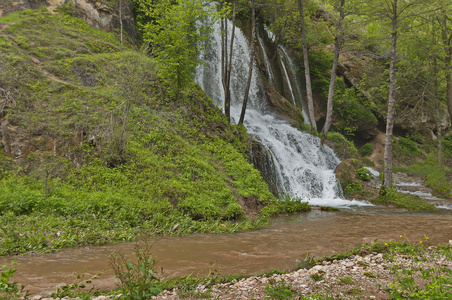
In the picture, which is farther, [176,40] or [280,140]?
[280,140]

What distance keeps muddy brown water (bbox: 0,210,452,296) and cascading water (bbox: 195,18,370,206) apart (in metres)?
4.57

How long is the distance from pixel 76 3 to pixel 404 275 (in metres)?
18.8

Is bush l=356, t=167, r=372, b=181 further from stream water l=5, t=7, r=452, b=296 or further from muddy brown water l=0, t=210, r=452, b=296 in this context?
muddy brown water l=0, t=210, r=452, b=296

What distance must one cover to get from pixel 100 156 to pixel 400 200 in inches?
461

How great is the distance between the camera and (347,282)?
4.05 meters

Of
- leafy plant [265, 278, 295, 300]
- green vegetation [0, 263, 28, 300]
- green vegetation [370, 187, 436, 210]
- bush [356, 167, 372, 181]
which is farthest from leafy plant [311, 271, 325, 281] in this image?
bush [356, 167, 372, 181]

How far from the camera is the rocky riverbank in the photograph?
364cm

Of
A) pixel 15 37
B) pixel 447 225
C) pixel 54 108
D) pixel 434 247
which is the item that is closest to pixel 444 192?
pixel 447 225

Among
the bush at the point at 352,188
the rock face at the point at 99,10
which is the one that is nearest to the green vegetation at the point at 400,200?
the bush at the point at 352,188

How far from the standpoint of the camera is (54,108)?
32.8 feet

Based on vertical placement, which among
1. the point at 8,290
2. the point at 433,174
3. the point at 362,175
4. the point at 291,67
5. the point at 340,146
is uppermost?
the point at 291,67

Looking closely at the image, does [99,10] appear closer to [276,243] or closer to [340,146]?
[276,243]

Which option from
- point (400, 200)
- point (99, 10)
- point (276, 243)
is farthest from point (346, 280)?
point (99, 10)

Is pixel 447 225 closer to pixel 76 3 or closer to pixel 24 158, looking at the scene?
pixel 24 158
